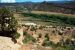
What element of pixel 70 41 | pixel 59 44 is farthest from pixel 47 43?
pixel 70 41

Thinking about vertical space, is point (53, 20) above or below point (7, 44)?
below

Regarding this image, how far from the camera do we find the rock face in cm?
2400

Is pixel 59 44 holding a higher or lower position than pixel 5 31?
lower

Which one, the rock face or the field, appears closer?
the rock face

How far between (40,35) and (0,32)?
6440 millimetres

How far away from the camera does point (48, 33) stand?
35375mm

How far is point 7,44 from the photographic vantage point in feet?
80.5

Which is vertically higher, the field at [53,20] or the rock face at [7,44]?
the rock face at [7,44]

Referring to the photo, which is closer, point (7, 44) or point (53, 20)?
point (7, 44)

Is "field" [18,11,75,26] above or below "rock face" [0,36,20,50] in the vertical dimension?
below

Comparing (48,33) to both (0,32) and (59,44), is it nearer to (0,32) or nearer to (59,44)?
(59,44)

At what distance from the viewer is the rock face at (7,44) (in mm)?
24003

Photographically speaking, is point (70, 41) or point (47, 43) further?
point (70, 41)

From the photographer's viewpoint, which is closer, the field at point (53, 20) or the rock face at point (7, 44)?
the rock face at point (7, 44)
